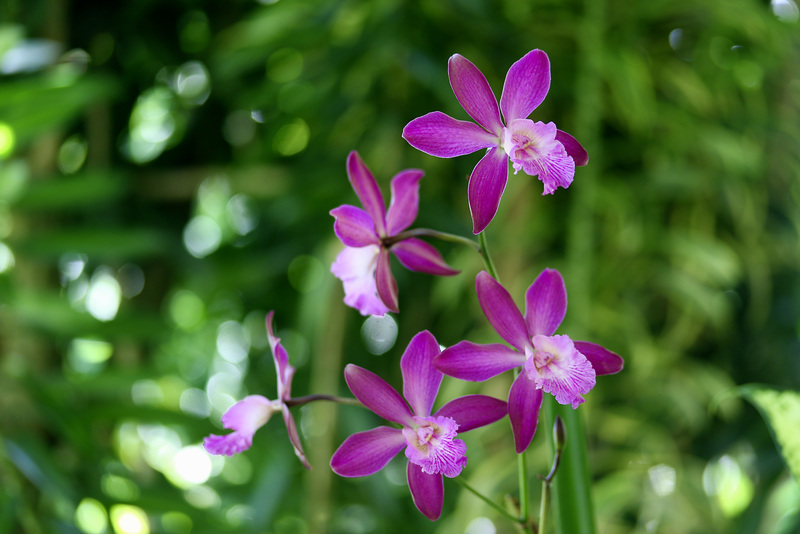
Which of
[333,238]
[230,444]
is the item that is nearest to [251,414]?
[230,444]

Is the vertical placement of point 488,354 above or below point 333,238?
above

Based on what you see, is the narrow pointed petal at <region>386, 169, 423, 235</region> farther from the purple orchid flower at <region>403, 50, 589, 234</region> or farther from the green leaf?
the green leaf

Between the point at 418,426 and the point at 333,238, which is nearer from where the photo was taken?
the point at 418,426

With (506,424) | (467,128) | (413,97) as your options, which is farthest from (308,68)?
(467,128)

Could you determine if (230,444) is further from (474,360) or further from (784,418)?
(784,418)

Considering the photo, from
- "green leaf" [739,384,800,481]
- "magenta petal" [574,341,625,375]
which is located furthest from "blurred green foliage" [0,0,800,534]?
"magenta petal" [574,341,625,375]

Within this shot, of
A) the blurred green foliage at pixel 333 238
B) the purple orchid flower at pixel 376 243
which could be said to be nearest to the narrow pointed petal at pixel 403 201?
the purple orchid flower at pixel 376 243
